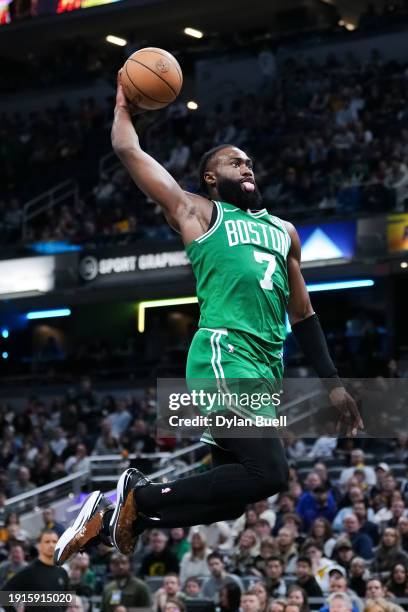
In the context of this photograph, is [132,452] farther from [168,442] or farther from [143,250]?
[143,250]

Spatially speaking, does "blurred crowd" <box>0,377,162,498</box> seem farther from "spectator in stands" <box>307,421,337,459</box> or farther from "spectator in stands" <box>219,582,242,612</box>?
"spectator in stands" <box>219,582,242,612</box>

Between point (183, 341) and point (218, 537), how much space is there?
15.2 metres

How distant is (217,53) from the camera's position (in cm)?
3195

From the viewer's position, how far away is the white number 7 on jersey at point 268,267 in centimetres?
663

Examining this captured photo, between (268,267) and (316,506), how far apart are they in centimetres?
838

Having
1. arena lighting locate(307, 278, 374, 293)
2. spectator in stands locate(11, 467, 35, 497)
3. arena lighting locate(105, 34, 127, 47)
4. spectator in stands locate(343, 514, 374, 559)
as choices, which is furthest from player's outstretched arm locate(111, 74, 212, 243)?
arena lighting locate(105, 34, 127, 47)

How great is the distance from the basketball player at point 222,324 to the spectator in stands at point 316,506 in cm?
787

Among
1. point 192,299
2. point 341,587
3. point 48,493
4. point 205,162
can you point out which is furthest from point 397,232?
point 205,162

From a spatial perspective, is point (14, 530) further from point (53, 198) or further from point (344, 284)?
point (53, 198)

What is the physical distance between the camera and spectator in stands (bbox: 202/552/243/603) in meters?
12.6

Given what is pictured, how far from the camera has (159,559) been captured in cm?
1414

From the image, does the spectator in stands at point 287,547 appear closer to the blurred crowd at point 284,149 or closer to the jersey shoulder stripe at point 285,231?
the jersey shoulder stripe at point 285,231

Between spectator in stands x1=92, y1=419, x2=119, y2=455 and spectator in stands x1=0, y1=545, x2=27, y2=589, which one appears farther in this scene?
spectator in stands x1=92, y1=419, x2=119, y2=455

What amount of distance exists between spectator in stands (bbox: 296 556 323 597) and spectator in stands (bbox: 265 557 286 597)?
0.24m
